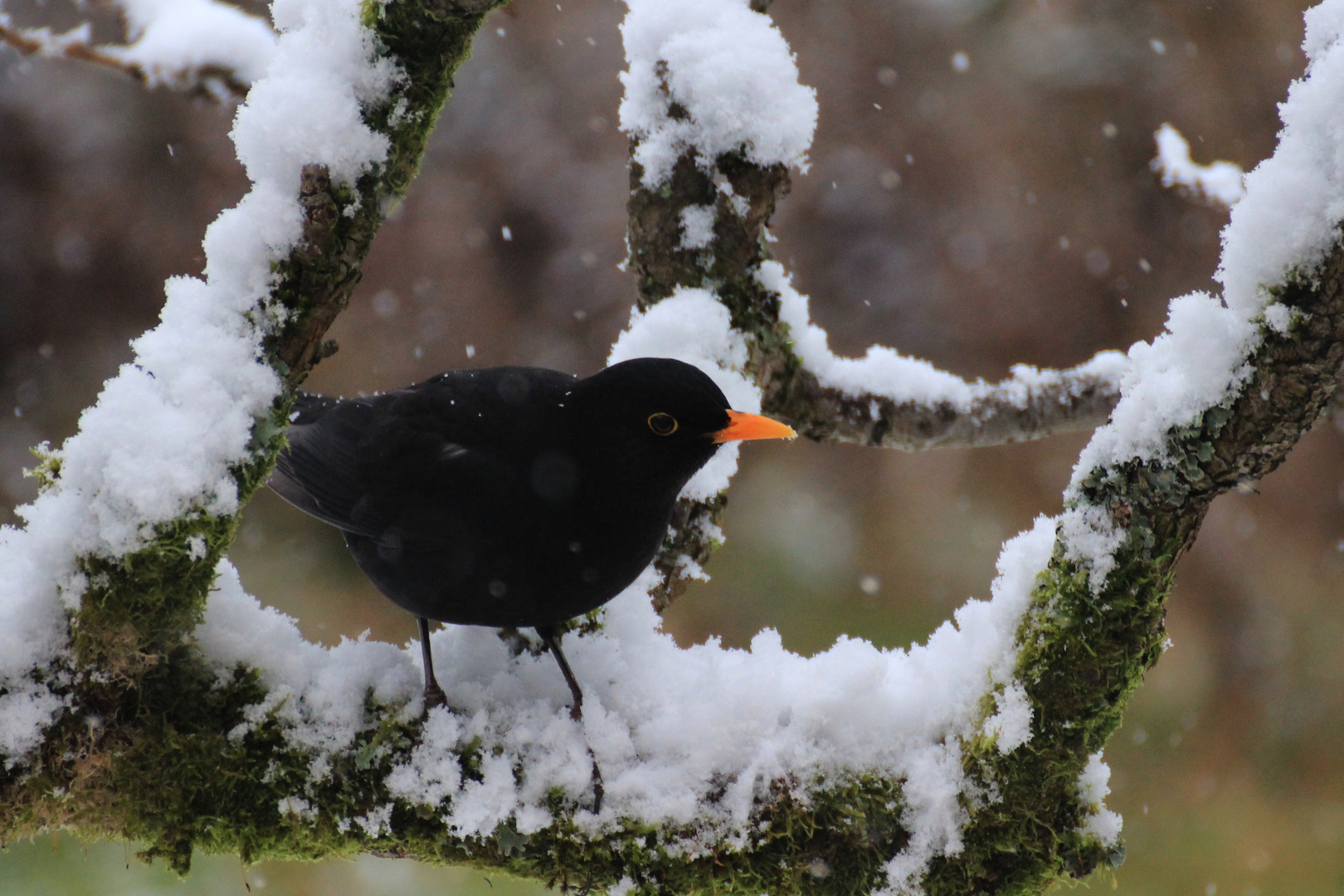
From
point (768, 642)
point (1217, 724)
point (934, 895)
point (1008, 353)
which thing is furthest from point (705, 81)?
point (1217, 724)

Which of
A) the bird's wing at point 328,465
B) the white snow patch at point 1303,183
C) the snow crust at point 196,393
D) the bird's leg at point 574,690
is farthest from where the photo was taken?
the bird's wing at point 328,465

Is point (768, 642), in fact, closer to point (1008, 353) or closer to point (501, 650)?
point (501, 650)

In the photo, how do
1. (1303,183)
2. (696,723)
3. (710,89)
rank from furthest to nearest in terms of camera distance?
(710,89) → (696,723) → (1303,183)

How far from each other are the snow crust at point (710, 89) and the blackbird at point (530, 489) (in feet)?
2.72

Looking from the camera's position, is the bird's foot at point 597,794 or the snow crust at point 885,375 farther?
the snow crust at point 885,375

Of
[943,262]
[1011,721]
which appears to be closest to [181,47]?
[1011,721]

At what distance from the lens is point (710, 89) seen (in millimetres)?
2689

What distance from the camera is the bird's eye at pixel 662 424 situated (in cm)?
226

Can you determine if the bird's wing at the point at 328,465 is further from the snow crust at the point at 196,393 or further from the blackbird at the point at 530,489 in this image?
the snow crust at the point at 196,393

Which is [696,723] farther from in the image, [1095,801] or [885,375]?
[885,375]

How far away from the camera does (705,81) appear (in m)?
2.67

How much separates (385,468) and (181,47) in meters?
1.05

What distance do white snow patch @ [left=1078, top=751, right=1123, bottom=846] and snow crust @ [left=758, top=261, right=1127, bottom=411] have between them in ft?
4.97

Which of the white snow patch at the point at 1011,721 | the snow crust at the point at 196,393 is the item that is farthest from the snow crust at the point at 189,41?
the white snow patch at the point at 1011,721
